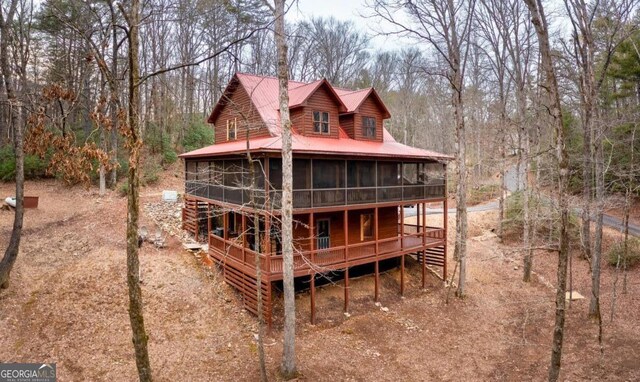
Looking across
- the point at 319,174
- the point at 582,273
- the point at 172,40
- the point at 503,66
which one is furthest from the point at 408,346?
the point at 172,40

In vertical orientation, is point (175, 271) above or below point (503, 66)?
→ below

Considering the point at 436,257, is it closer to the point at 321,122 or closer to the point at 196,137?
the point at 321,122

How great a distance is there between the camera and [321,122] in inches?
688

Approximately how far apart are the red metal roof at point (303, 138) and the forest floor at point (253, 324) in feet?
19.1

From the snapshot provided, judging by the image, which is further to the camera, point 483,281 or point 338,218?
point 483,281

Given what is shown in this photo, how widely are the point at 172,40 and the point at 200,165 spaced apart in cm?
1895

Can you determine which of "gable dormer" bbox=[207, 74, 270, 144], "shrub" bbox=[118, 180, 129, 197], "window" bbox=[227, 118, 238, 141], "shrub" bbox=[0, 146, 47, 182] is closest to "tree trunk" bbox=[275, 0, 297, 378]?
"gable dormer" bbox=[207, 74, 270, 144]

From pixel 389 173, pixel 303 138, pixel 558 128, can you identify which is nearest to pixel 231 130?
pixel 303 138

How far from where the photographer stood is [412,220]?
2683 centimetres

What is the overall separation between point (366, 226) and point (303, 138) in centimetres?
556

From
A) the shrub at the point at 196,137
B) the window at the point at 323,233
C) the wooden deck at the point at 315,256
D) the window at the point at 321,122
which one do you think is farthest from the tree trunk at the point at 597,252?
the shrub at the point at 196,137

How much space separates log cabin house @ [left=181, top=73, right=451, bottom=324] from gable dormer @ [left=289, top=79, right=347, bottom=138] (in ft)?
0.15

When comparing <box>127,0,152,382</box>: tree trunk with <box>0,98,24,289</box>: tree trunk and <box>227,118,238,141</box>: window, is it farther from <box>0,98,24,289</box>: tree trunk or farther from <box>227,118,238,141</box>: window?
<box>227,118,238,141</box>: window

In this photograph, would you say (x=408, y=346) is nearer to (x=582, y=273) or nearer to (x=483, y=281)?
(x=483, y=281)
